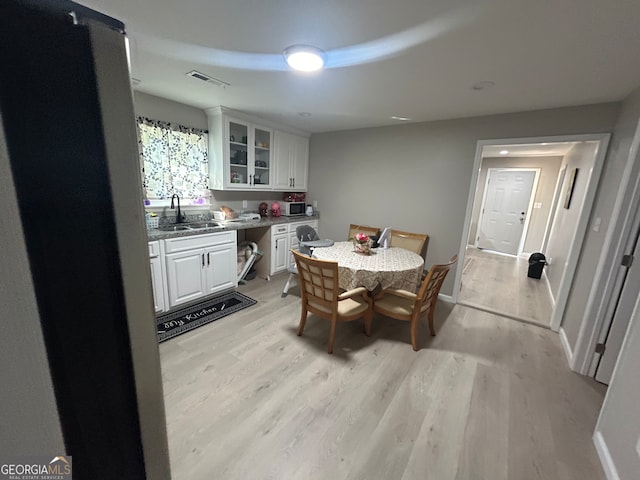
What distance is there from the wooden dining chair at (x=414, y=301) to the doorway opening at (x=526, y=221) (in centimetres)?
120

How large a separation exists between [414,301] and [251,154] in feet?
9.20

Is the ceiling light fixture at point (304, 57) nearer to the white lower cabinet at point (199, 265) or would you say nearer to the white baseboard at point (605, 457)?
the white lower cabinet at point (199, 265)

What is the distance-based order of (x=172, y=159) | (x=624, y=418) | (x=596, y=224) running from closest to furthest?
(x=624, y=418), (x=596, y=224), (x=172, y=159)

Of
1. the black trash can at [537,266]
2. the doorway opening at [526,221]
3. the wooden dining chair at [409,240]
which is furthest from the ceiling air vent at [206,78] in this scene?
the black trash can at [537,266]

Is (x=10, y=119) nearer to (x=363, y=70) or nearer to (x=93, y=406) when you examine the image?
(x=93, y=406)

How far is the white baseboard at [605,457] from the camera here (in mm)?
1365

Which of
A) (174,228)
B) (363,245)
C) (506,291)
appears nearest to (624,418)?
(363,245)

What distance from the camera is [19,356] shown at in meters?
0.34

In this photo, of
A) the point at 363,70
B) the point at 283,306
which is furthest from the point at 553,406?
the point at 363,70

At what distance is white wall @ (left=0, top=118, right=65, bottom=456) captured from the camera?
320 mm

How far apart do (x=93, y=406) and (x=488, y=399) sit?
7.64 ft

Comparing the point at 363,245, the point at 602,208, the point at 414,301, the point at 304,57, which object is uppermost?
the point at 304,57

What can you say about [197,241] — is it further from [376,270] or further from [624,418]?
[624,418]

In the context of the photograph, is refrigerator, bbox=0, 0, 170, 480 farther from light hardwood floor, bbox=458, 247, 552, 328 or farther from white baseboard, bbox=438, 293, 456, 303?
light hardwood floor, bbox=458, 247, 552, 328
